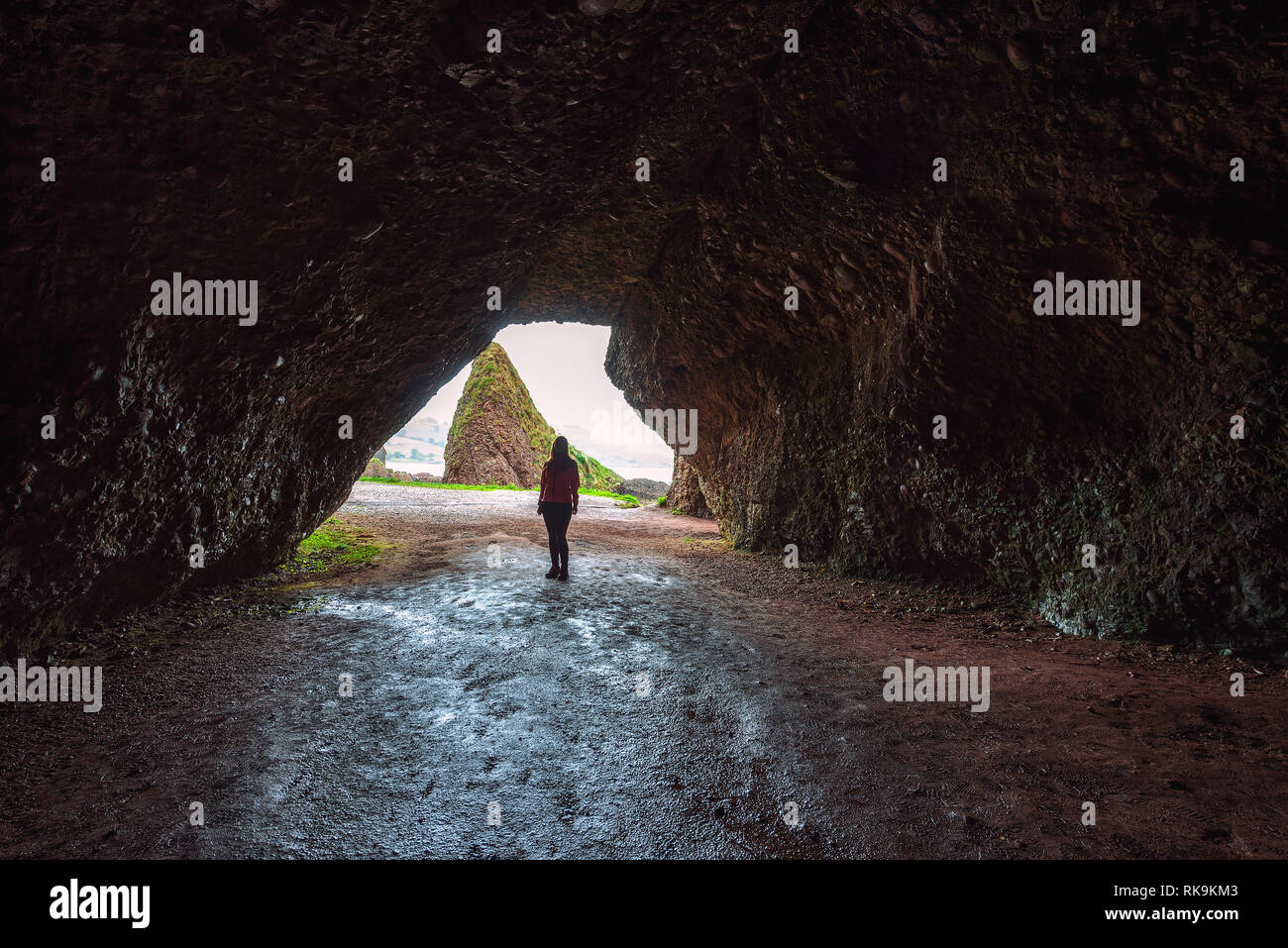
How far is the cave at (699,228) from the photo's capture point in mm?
3928

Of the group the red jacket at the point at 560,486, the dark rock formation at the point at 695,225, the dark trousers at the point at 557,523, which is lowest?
the dark trousers at the point at 557,523

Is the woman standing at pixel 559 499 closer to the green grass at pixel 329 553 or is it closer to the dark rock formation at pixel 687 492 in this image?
the green grass at pixel 329 553

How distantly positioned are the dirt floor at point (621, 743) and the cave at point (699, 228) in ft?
3.64

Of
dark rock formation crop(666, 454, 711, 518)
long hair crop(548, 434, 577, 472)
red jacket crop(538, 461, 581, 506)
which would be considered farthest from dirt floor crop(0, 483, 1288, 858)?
dark rock formation crop(666, 454, 711, 518)

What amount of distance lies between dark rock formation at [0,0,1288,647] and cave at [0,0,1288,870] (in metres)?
0.03

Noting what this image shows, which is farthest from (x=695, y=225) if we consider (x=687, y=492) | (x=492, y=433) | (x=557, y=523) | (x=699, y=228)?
(x=492, y=433)

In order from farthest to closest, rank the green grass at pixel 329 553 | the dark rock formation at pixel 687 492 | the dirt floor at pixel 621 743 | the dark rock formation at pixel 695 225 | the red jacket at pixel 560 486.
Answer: the dark rock formation at pixel 687 492
the red jacket at pixel 560 486
the green grass at pixel 329 553
the dark rock formation at pixel 695 225
the dirt floor at pixel 621 743

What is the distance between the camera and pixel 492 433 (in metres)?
33.1

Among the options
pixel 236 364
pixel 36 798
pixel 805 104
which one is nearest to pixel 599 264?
pixel 805 104

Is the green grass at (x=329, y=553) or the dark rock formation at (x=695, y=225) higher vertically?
the dark rock formation at (x=695, y=225)

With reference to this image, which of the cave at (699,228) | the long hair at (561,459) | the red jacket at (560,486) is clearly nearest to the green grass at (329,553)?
the cave at (699,228)

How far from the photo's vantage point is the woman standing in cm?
841

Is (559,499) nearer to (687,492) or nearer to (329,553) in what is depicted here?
(329,553)

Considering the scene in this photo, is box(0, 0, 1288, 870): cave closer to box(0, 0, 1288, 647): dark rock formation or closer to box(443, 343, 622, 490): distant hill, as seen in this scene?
box(0, 0, 1288, 647): dark rock formation
